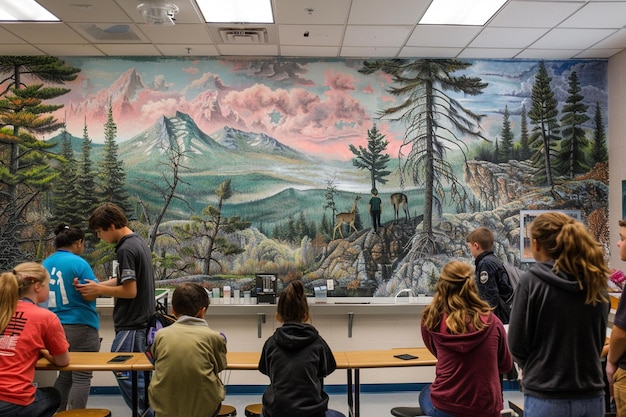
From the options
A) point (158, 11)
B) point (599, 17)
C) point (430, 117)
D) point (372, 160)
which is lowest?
point (372, 160)

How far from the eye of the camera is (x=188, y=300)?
276cm

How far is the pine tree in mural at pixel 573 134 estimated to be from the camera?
562 centimetres

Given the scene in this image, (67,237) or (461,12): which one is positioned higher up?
(461,12)

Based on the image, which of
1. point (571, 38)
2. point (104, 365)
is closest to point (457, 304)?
point (104, 365)

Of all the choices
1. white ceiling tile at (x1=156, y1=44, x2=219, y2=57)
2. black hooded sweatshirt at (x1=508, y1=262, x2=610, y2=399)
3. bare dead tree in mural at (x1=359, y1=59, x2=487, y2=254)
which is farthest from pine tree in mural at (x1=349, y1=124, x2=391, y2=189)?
black hooded sweatshirt at (x1=508, y1=262, x2=610, y2=399)

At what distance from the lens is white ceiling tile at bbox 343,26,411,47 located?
4.69m

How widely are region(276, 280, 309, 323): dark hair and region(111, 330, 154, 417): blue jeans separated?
1.25 meters

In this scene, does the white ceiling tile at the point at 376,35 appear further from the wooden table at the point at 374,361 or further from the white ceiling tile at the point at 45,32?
the wooden table at the point at 374,361

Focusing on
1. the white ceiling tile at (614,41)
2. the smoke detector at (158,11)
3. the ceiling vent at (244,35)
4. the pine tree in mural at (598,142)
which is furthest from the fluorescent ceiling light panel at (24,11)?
the pine tree in mural at (598,142)

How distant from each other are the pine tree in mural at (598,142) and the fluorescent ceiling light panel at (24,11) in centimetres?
540

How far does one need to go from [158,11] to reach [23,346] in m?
2.61

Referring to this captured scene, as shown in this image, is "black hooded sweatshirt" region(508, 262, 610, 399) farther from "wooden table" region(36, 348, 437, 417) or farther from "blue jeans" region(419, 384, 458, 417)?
"wooden table" region(36, 348, 437, 417)

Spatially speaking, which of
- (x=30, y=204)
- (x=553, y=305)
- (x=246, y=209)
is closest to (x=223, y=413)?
(x=246, y=209)

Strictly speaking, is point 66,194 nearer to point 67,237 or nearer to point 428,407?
point 67,237
